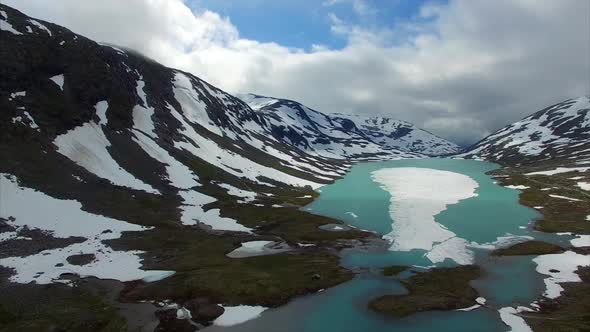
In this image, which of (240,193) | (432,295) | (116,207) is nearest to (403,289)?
(432,295)

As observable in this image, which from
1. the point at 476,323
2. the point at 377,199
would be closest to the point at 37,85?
the point at 377,199

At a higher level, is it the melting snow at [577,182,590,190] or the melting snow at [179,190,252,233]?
the melting snow at [577,182,590,190]

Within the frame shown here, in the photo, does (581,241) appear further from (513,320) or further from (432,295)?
(513,320)

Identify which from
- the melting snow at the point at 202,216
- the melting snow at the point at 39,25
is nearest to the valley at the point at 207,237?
the melting snow at the point at 202,216

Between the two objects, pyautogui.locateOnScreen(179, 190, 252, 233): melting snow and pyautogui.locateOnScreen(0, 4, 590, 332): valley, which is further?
pyautogui.locateOnScreen(179, 190, 252, 233): melting snow

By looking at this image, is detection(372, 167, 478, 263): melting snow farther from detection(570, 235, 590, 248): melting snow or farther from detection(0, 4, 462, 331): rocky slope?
detection(570, 235, 590, 248): melting snow

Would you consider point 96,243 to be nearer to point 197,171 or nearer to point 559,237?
point 197,171

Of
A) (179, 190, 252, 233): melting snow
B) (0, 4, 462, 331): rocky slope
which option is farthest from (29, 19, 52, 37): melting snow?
(179, 190, 252, 233): melting snow

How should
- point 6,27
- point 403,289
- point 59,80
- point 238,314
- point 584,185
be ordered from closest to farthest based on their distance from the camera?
point 238,314
point 403,289
point 6,27
point 59,80
point 584,185

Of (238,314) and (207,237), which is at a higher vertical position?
(207,237)

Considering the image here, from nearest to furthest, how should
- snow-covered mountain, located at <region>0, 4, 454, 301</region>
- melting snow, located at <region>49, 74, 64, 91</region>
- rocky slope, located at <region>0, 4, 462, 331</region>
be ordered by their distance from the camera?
1. rocky slope, located at <region>0, 4, 462, 331</region>
2. snow-covered mountain, located at <region>0, 4, 454, 301</region>
3. melting snow, located at <region>49, 74, 64, 91</region>

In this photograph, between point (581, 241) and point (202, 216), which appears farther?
point (202, 216)

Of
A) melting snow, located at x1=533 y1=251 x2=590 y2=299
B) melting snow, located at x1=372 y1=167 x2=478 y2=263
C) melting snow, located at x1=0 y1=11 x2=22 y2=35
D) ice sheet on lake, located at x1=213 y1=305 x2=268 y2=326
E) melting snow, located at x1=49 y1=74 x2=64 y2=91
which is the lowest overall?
ice sheet on lake, located at x1=213 y1=305 x2=268 y2=326
